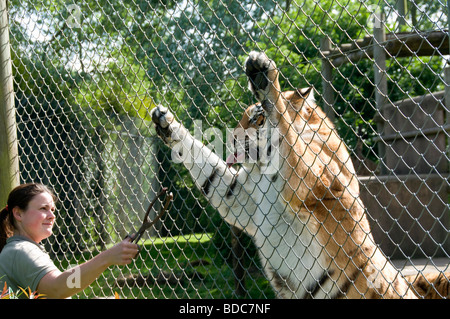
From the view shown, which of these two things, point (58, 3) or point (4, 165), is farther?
point (58, 3)

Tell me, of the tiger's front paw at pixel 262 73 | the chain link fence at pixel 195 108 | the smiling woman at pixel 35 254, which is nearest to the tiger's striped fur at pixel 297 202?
the tiger's front paw at pixel 262 73

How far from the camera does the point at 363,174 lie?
7770mm

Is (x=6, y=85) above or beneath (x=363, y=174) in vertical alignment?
above

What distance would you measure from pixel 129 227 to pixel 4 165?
306 cm

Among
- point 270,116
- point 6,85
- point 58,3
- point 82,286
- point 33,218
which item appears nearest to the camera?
point 82,286

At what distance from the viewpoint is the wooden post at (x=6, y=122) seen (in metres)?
3.55

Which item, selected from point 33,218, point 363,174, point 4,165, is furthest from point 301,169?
point 363,174

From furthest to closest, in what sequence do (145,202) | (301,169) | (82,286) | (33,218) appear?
1. (145,202)
2. (301,169)
3. (33,218)
4. (82,286)

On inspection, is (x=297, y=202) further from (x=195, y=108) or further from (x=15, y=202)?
(x=195, y=108)

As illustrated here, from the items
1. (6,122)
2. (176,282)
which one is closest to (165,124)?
(6,122)

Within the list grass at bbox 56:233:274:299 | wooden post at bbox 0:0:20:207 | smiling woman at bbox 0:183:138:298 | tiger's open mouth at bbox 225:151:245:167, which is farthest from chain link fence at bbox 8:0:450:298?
smiling woman at bbox 0:183:138:298

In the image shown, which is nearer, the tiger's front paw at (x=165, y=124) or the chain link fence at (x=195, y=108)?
the chain link fence at (x=195, y=108)

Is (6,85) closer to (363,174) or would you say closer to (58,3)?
(58,3)

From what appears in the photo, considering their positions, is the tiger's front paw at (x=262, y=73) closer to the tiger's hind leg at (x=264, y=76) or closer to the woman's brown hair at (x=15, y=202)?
the tiger's hind leg at (x=264, y=76)
